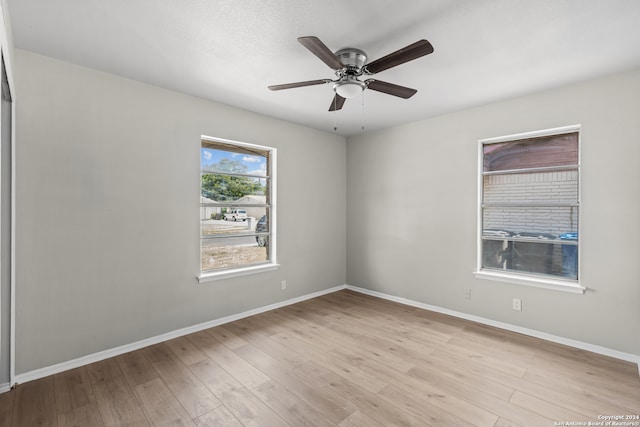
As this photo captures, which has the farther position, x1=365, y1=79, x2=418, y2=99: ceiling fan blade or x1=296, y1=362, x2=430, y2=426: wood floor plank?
x1=365, y1=79, x2=418, y2=99: ceiling fan blade

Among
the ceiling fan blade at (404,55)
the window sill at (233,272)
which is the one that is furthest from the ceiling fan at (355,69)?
the window sill at (233,272)

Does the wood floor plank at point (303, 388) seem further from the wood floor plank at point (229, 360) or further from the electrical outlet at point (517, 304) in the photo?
Answer: the electrical outlet at point (517, 304)

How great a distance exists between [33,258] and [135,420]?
1.54m

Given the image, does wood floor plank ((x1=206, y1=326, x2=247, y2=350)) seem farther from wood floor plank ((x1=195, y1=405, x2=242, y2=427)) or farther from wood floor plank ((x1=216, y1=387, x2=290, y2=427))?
wood floor plank ((x1=195, y1=405, x2=242, y2=427))

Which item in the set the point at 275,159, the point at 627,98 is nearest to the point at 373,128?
the point at 275,159

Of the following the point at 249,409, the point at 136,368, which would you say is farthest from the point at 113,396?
the point at 249,409

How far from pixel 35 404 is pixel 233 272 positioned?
75.2 inches

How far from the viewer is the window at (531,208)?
3055 millimetres

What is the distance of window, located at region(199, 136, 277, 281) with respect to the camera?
3.50 metres

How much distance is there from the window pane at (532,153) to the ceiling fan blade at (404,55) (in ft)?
7.33

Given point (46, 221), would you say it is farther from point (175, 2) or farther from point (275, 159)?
point (275, 159)

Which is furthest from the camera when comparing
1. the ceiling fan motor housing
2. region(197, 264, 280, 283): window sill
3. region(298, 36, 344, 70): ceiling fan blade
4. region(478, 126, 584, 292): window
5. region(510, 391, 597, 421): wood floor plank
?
region(197, 264, 280, 283): window sill

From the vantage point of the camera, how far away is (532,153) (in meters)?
3.30

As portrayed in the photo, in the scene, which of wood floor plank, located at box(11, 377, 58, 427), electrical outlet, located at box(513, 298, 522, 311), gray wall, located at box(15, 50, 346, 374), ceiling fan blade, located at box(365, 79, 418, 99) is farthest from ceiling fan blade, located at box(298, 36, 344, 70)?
electrical outlet, located at box(513, 298, 522, 311)
